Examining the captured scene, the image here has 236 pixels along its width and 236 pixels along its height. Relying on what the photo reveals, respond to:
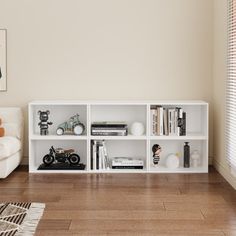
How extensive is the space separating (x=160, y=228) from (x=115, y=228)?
0.31 m

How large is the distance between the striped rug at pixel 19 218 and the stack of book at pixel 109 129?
1437mm

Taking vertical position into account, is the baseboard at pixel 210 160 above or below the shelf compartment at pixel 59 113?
below

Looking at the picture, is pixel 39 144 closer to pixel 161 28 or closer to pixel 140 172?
pixel 140 172

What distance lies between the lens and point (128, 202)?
13.1ft

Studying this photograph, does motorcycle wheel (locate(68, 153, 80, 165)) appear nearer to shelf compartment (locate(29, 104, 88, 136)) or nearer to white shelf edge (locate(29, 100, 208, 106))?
shelf compartment (locate(29, 104, 88, 136))

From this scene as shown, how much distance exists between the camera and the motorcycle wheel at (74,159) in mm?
5258

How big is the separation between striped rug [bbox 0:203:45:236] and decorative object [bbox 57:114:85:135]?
4.77 feet

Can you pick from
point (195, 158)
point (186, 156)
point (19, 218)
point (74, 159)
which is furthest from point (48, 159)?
point (19, 218)

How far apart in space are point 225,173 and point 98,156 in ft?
4.33

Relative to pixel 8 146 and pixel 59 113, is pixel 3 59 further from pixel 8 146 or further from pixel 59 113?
pixel 8 146

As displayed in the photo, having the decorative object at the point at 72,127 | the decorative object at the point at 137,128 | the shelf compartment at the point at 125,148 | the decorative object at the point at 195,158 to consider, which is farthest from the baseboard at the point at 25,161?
the decorative object at the point at 195,158

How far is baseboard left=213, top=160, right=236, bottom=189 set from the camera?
14.8ft

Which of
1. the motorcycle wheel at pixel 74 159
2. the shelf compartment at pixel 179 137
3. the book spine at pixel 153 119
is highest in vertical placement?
the book spine at pixel 153 119

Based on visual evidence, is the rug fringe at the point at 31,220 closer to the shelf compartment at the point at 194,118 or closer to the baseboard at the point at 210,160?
the shelf compartment at the point at 194,118
